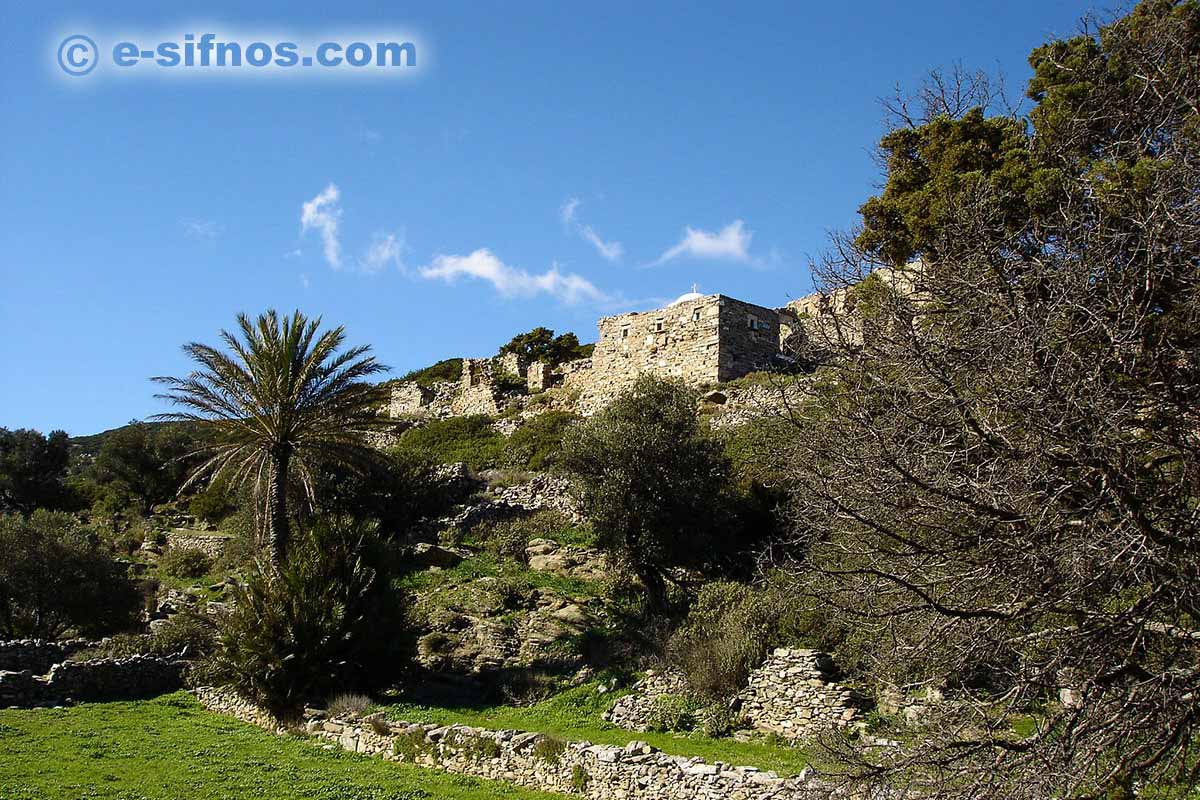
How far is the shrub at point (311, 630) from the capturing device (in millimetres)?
15930

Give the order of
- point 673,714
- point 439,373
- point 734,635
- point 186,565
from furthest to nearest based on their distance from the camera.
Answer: point 439,373
point 186,565
point 734,635
point 673,714

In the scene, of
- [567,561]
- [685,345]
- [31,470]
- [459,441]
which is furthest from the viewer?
[31,470]

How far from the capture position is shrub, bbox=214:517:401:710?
15.9 m

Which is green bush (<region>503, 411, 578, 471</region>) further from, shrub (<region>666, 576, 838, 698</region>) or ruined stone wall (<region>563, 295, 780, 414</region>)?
shrub (<region>666, 576, 838, 698</region>)

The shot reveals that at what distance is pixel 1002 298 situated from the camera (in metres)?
6.80

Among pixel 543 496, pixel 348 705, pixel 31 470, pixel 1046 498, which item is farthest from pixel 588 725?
pixel 31 470

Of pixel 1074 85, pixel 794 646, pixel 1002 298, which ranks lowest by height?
pixel 794 646

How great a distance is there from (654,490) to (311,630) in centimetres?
748

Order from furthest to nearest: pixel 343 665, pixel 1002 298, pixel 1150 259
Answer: pixel 343 665 → pixel 1002 298 → pixel 1150 259

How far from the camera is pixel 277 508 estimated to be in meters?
19.3

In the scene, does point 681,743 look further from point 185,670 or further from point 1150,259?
point 185,670

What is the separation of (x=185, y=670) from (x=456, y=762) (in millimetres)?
10003

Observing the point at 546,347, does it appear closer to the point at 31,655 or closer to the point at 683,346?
the point at 683,346

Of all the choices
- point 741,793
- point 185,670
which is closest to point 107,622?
point 185,670
